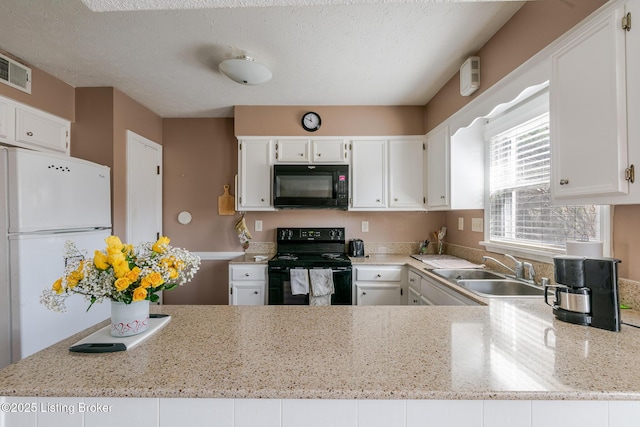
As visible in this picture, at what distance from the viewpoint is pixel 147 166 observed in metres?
3.01

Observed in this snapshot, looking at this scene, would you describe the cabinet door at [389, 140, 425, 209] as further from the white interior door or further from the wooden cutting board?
the white interior door

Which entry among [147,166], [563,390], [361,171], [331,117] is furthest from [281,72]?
[563,390]

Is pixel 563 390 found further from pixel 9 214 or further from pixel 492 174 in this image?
pixel 9 214

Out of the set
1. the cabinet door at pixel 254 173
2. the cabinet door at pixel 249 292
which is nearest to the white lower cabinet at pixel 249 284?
the cabinet door at pixel 249 292

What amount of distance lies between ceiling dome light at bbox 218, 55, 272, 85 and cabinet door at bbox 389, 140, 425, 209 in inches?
58.5

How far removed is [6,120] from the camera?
1.99 m

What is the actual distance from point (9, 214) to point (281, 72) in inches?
77.6

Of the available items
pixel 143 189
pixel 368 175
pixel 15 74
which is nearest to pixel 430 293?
pixel 368 175

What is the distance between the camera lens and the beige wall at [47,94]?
6.81 ft

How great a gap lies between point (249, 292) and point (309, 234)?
0.89 m

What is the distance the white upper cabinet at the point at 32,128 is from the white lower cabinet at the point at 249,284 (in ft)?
5.92

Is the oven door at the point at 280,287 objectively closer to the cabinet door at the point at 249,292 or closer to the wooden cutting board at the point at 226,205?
the cabinet door at the point at 249,292

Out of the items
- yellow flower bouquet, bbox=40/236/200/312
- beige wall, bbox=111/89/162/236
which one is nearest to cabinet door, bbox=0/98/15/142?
beige wall, bbox=111/89/162/236

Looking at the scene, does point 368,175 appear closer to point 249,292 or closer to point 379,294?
point 379,294
